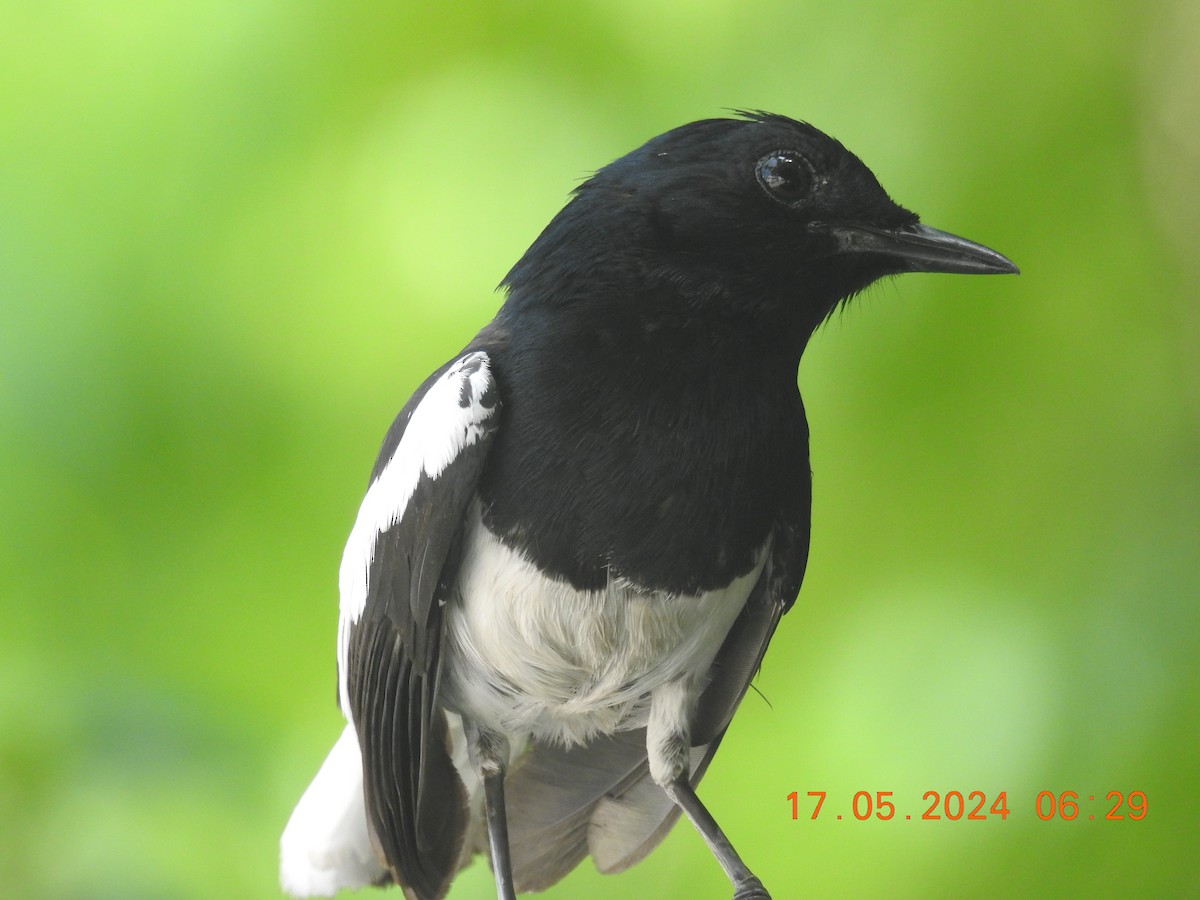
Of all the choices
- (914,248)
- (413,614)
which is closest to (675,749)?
(413,614)

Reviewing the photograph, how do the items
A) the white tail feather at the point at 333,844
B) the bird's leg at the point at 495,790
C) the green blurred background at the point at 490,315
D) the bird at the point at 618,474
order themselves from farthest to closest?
the green blurred background at the point at 490,315, the white tail feather at the point at 333,844, the bird's leg at the point at 495,790, the bird at the point at 618,474

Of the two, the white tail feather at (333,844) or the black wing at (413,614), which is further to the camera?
the white tail feather at (333,844)

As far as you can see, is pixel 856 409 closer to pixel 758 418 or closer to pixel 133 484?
pixel 758 418

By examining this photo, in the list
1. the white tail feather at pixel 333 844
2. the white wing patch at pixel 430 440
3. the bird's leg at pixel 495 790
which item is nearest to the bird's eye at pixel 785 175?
the white wing patch at pixel 430 440

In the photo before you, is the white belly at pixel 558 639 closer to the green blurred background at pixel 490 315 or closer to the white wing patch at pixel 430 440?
the white wing patch at pixel 430 440

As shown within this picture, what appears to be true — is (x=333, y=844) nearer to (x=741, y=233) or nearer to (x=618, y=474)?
(x=618, y=474)

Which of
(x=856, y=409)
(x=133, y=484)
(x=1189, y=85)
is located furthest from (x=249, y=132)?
(x=1189, y=85)
